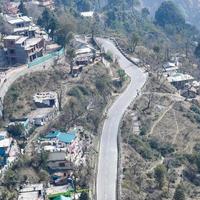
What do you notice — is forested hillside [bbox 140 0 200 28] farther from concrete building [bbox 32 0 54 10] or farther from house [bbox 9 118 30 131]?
house [bbox 9 118 30 131]

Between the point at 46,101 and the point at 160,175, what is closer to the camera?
the point at 160,175

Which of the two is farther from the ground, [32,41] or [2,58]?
[32,41]

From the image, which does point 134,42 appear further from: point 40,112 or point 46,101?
point 40,112

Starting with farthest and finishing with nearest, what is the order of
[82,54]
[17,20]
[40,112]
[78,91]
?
[17,20] < [82,54] < [78,91] < [40,112]

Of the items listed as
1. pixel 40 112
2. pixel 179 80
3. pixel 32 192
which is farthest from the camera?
pixel 179 80

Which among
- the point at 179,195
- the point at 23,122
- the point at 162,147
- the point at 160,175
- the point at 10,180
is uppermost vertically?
the point at 23,122

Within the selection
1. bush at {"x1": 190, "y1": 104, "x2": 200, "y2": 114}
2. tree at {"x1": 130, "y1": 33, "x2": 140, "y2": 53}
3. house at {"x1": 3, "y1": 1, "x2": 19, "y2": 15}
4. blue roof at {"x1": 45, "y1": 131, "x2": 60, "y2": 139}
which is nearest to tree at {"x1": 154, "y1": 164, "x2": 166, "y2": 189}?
blue roof at {"x1": 45, "y1": 131, "x2": 60, "y2": 139}

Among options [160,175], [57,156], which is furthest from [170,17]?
[57,156]

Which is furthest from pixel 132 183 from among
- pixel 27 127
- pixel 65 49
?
pixel 65 49
